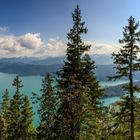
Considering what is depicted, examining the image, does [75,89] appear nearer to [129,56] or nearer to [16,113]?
[129,56]

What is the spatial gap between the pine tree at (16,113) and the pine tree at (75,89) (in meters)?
27.7

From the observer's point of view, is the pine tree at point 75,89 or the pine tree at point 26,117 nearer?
the pine tree at point 75,89

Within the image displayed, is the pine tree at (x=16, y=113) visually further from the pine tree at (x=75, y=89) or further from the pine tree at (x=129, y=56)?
the pine tree at (x=129, y=56)

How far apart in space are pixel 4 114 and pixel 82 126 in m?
43.9

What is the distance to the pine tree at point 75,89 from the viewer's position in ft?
85.9

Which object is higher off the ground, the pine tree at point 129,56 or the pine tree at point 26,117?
the pine tree at point 129,56

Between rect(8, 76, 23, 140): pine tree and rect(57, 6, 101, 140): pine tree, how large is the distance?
27.7m

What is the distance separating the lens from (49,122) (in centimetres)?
4572

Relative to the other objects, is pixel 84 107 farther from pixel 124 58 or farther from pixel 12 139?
pixel 12 139

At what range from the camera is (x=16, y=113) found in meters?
60.6

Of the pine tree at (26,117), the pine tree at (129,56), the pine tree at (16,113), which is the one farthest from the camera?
the pine tree at (16,113)

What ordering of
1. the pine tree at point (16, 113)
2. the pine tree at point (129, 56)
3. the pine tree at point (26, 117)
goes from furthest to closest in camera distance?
the pine tree at point (16, 113) → the pine tree at point (26, 117) → the pine tree at point (129, 56)

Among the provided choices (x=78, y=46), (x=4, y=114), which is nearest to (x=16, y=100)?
(x=4, y=114)

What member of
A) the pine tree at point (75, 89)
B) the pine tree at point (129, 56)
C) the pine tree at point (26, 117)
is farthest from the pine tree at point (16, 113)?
the pine tree at point (129, 56)
